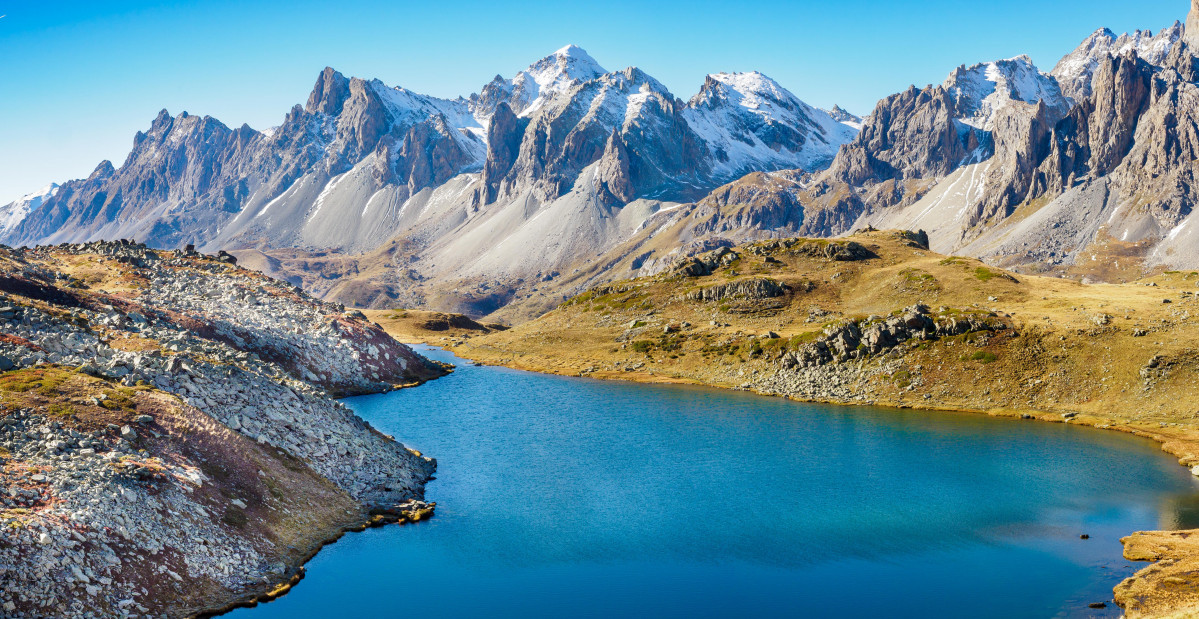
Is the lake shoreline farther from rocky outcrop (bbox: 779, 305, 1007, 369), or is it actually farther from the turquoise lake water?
rocky outcrop (bbox: 779, 305, 1007, 369)

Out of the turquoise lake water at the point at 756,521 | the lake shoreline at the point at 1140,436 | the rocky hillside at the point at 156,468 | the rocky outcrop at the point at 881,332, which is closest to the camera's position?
the rocky hillside at the point at 156,468

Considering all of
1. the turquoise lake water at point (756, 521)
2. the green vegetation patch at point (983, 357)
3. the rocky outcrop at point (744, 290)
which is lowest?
the turquoise lake water at point (756, 521)

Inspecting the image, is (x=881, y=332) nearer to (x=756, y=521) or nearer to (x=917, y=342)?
(x=917, y=342)

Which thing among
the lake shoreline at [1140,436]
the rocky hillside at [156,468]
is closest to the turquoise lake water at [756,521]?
the lake shoreline at [1140,436]

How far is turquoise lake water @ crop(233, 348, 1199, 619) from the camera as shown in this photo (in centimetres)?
5100

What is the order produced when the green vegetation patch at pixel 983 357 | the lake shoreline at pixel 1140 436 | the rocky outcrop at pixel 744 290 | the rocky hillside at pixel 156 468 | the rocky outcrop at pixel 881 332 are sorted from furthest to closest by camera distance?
1. the rocky outcrop at pixel 744 290
2. the rocky outcrop at pixel 881 332
3. the green vegetation patch at pixel 983 357
4. the lake shoreline at pixel 1140 436
5. the rocky hillside at pixel 156 468

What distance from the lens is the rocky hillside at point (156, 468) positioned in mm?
44812

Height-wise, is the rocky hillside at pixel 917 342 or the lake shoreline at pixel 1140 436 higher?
the rocky hillside at pixel 917 342

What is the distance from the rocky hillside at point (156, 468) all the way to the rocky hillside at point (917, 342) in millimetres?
58600

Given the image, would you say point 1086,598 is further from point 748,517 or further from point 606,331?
point 606,331

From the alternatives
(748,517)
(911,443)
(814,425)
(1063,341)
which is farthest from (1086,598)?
(1063,341)

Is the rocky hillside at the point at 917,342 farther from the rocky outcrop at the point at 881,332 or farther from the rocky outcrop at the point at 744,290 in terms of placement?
the rocky outcrop at the point at 744,290

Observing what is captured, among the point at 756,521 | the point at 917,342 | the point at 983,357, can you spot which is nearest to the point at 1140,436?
the point at 983,357

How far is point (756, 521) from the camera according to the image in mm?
65750
